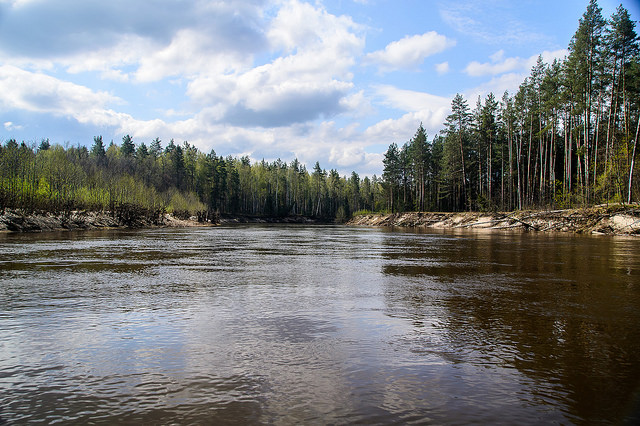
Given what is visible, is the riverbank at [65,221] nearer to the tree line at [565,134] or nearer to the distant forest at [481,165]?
the distant forest at [481,165]

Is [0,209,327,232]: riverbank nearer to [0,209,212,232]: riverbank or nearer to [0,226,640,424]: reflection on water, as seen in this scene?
[0,209,212,232]: riverbank

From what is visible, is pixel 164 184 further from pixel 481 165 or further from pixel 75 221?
pixel 481 165

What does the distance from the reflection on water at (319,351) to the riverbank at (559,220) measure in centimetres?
2893

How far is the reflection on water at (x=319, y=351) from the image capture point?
3936 mm

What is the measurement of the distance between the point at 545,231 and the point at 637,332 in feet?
138

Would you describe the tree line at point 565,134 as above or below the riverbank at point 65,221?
above

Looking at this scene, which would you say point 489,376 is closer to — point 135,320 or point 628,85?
point 135,320

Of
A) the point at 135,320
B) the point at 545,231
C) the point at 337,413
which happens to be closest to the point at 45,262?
the point at 135,320

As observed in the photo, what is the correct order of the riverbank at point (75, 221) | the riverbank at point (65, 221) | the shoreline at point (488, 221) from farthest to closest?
the riverbank at point (75, 221)
the riverbank at point (65, 221)
the shoreline at point (488, 221)

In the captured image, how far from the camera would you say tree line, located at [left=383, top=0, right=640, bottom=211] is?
41.3 meters

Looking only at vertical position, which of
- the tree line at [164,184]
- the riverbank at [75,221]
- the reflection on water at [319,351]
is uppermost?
the tree line at [164,184]

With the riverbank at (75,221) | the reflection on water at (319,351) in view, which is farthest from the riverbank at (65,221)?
the reflection on water at (319,351)

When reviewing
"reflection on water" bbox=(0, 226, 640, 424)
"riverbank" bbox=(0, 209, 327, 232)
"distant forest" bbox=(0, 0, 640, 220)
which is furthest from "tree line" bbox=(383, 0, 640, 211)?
"riverbank" bbox=(0, 209, 327, 232)

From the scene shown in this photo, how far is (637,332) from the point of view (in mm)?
6566
